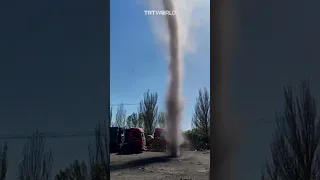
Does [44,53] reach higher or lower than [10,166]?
higher

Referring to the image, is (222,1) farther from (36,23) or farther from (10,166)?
(10,166)

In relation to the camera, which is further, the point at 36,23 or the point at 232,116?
the point at 232,116

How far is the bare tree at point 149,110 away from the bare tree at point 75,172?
0.46m

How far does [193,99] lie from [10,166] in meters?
1.17

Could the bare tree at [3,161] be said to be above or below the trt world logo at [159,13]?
below

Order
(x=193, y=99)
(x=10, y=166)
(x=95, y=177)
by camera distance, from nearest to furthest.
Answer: (x=10, y=166) → (x=95, y=177) → (x=193, y=99)

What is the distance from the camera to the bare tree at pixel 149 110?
9.46ft

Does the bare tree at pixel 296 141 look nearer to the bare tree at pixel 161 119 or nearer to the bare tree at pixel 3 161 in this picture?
the bare tree at pixel 161 119

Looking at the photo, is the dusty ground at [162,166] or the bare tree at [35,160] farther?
the dusty ground at [162,166]

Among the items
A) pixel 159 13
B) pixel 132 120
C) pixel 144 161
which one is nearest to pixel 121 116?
pixel 132 120

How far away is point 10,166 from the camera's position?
8.40 feet

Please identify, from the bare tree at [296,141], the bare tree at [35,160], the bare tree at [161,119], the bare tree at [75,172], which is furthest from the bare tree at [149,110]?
the bare tree at [296,141]

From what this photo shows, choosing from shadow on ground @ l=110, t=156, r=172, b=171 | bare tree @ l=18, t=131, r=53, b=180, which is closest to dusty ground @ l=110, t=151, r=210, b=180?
shadow on ground @ l=110, t=156, r=172, b=171

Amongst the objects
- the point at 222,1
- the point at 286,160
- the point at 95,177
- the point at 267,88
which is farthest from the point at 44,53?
the point at 286,160
